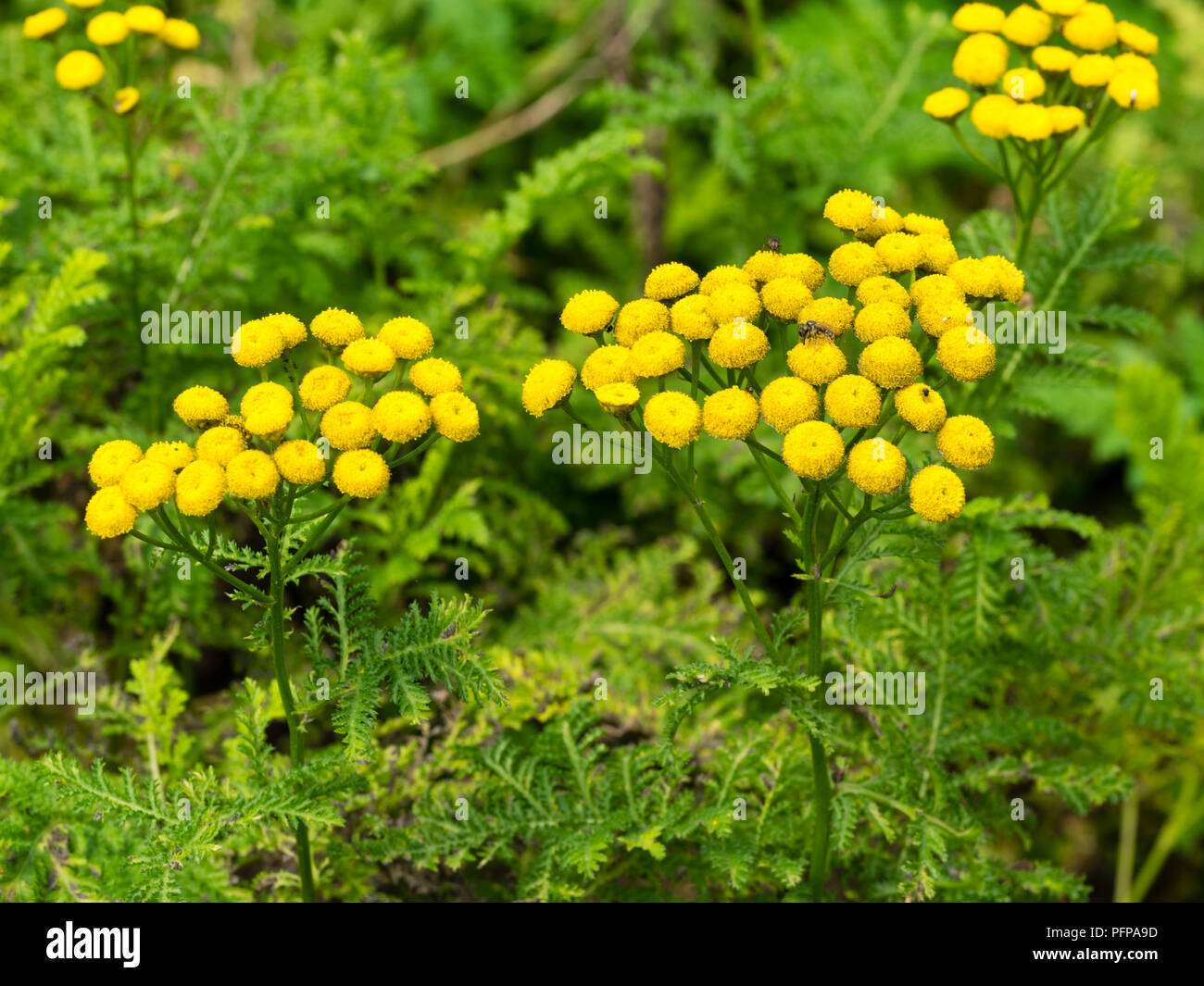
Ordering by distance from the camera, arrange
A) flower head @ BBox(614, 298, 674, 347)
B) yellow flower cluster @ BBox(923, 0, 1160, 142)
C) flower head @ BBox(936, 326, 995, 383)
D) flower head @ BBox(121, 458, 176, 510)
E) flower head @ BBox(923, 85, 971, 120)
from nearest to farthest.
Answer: flower head @ BBox(121, 458, 176, 510) → flower head @ BBox(936, 326, 995, 383) → flower head @ BBox(614, 298, 674, 347) → yellow flower cluster @ BBox(923, 0, 1160, 142) → flower head @ BBox(923, 85, 971, 120)

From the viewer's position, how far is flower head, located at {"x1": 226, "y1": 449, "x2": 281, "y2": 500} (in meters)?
1.43

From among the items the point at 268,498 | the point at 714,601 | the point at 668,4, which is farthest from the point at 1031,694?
the point at 668,4

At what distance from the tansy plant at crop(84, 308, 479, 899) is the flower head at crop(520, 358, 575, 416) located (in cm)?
10

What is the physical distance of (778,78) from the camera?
302cm

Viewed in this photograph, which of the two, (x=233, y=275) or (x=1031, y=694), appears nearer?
(x=1031, y=694)

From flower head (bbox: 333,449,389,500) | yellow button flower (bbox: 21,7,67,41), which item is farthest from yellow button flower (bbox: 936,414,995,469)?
yellow button flower (bbox: 21,7,67,41)

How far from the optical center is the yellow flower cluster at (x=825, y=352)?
4.84ft

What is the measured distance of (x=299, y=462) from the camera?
1450 mm

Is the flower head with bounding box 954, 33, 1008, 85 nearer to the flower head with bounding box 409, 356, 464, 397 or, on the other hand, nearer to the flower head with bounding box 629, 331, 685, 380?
the flower head with bounding box 629, 331, 685, 380

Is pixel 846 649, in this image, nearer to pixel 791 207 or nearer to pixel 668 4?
pixel 791 207

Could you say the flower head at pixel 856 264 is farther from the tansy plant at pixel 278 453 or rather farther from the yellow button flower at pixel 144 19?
the yellow button flower at pixel 144 19

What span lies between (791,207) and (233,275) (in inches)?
61.7

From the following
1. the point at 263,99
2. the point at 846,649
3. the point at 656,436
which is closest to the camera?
the point at 656,436

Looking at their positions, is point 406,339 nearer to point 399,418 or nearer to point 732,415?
point 399,418
